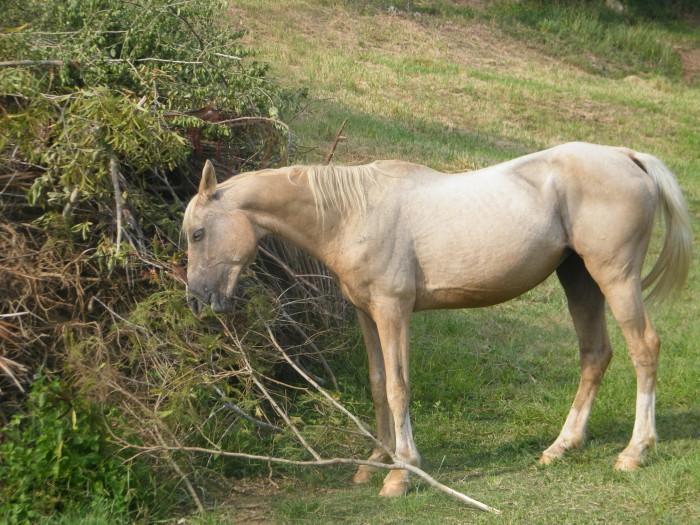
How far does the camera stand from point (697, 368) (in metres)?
6.98

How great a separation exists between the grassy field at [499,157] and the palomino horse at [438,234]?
1.24 ft

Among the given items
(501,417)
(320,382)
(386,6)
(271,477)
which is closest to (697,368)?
(501,417)

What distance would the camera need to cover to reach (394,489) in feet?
16.4

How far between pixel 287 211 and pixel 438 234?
896 millimetres

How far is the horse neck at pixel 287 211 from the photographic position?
512 cm

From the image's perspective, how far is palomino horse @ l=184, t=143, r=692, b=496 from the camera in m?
5.07

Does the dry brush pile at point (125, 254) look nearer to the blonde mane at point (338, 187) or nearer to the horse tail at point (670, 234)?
the blonde mane at point (338, 187)

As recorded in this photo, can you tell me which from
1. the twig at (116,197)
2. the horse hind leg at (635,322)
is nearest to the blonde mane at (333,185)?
the twig at (116,197)

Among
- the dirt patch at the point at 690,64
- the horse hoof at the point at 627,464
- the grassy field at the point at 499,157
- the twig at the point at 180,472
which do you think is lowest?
the dirt patch at the point at 690,64

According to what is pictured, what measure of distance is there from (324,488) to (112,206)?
2.20 m

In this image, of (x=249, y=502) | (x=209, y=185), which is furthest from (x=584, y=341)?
(x=209, y=185)

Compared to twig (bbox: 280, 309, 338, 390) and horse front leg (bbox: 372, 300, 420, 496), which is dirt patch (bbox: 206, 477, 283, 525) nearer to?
horse front leg (bbox: 372, 300, 420, 496)

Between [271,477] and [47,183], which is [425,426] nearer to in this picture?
[271,477]

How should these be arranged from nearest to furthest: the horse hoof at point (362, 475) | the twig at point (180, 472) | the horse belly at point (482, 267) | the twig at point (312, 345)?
1. the twig at point (180, 472)
2. the horse belly at point (482, 267)
3. the horse hoof at point (362, 475)
4. the twig at point (312, 345)
